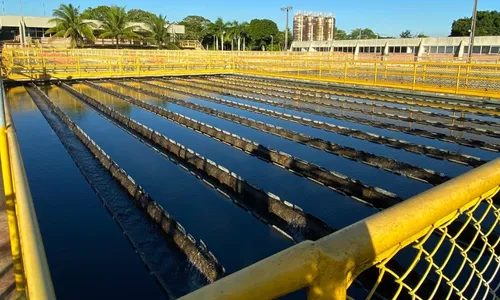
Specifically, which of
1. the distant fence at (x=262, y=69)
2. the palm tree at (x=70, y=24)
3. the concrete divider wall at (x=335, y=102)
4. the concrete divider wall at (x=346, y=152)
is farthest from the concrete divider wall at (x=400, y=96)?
the palm tree at (x=70, y=24)

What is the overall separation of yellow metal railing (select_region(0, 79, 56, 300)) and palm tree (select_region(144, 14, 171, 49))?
4707 centimetres

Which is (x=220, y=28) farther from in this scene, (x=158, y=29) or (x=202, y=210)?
(x=202, y=210)

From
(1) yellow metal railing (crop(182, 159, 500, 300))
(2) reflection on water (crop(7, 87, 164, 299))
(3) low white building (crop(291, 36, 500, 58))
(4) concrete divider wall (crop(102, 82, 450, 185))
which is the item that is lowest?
(2) reflection on water (crop(7, 87, 164, 299))

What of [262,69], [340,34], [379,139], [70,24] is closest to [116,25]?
Result: [70,24]

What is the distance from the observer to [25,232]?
1.32 meters

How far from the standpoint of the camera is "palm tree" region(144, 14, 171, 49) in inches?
1829

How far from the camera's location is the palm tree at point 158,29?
4647 centimetres

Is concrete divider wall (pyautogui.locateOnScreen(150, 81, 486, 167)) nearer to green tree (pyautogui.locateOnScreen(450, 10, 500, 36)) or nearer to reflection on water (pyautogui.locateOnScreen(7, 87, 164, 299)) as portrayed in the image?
reflection on water (pyautogui.locateOnScreen(7, 87, 164, 299))

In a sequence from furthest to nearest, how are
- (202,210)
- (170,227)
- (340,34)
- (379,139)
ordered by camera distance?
(340,34) → (379,139) → (202,210) → (170,227)

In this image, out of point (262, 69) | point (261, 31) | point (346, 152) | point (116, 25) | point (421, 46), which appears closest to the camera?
point (346, 152)

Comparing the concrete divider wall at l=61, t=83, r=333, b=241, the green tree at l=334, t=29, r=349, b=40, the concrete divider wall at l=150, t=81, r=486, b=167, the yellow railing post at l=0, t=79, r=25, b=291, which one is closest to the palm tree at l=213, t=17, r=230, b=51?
the concrete divider wall at l=150, t=81, r=486, b=167

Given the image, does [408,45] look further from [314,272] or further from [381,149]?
[314,272]

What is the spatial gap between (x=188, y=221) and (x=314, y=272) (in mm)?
3844

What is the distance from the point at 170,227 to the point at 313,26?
111240mm
